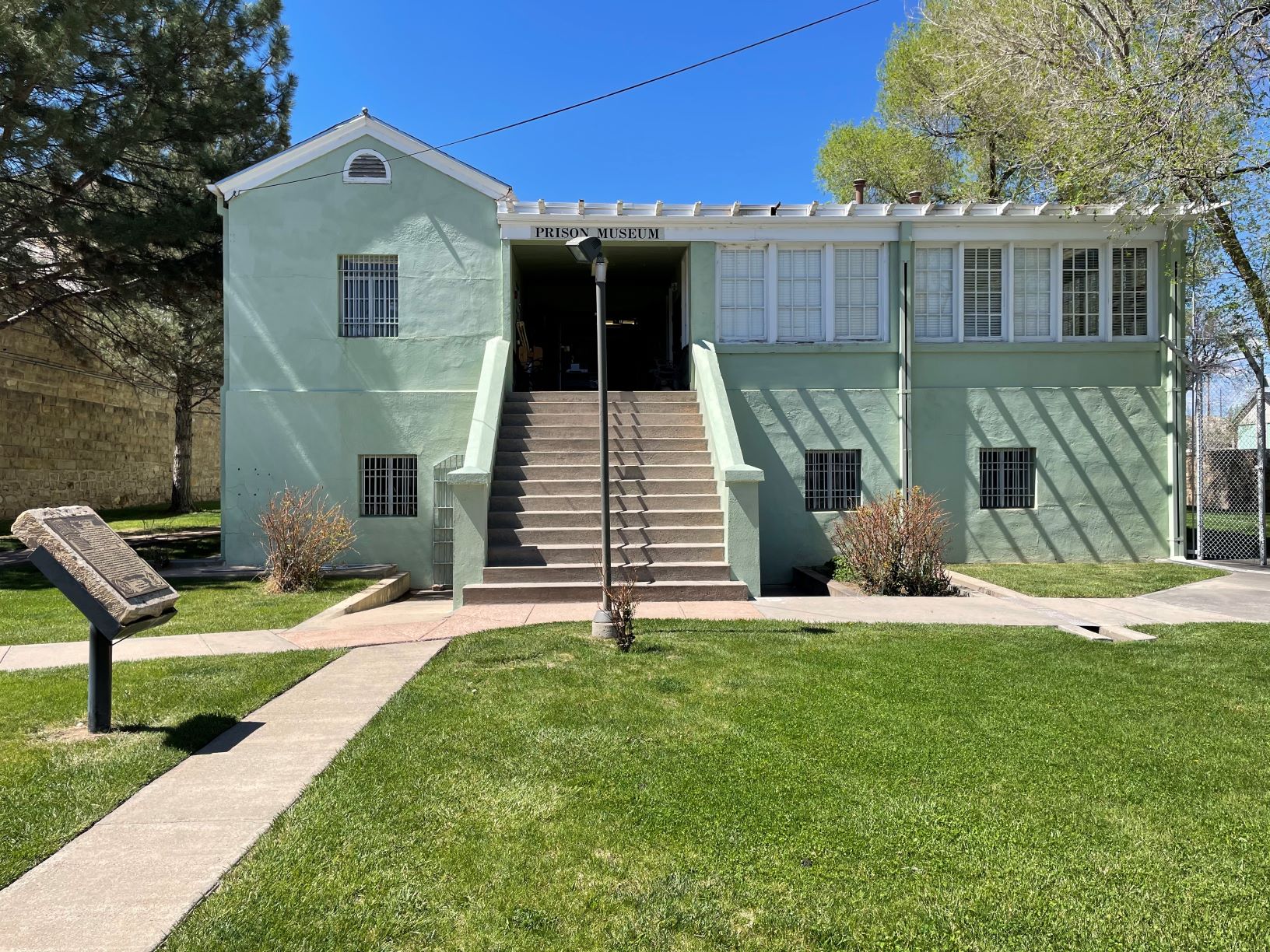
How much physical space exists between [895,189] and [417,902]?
79.1 ft

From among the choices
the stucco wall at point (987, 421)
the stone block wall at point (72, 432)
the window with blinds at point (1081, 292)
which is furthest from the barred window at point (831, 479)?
the stone block wall at point (72, 432)

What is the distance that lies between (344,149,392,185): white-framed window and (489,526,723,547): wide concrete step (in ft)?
22.0

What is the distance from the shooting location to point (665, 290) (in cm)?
1770

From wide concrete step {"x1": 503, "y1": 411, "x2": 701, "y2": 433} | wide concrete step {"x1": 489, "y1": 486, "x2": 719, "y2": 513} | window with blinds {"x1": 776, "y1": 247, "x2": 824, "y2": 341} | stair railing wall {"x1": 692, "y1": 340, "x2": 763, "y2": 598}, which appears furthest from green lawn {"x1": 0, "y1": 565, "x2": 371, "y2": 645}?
window with blinds {"x1": 776, "y1": 247, "x2": 824, "y2": 341}

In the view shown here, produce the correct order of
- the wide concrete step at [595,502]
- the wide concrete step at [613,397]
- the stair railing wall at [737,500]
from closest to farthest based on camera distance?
1. the stair railing wall at [737,500]
2. the wide concrete step at [595,502]
3. the wide concrete step at [613,397]

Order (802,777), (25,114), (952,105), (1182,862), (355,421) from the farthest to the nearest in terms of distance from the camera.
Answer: (952,105) < (355,421) < (25,114) < (802,777) < (1182,862)

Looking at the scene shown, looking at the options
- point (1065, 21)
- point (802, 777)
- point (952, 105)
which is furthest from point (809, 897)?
point (952, 105)

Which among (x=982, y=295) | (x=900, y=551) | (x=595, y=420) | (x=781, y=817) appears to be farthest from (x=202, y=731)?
(x=982, y=295)

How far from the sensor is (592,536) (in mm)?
10422

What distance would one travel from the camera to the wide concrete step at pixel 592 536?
10.3 meters

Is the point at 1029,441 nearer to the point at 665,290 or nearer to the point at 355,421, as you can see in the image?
the point at 665,290

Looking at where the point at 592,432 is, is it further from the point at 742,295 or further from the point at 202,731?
the point at 202,731

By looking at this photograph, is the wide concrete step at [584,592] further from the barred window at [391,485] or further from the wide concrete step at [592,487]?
the barred window at [391,485]

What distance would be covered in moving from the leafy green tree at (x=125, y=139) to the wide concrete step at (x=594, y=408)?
7.02 metres
